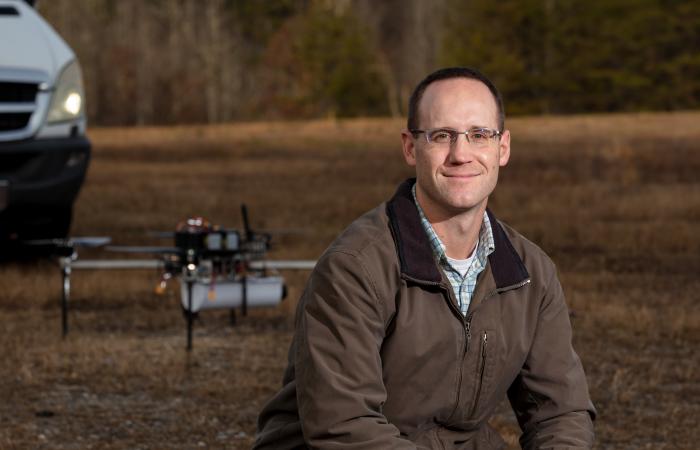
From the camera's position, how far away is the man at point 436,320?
3.32 meters

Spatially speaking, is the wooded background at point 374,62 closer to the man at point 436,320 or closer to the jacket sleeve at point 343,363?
the man at point 436,320

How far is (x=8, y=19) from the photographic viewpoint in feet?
32.6

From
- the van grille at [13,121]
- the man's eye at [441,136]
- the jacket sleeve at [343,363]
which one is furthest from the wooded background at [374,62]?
the jacket sleeve at [343,363]

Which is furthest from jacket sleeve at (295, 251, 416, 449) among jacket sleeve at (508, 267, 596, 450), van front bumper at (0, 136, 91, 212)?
van front bumper at (0, 136, 91, 212)

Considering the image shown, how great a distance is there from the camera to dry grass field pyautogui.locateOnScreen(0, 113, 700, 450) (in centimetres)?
662

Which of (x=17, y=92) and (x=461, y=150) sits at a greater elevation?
(x=461, y=150)

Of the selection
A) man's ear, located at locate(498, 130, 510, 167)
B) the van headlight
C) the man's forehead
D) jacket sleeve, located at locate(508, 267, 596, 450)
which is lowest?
jacket sleeve, located at locate(508, 267, 596, 450)

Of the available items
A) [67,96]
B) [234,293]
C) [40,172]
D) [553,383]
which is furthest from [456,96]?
[67,96]

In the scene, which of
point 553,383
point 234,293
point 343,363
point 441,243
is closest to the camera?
point 343,363

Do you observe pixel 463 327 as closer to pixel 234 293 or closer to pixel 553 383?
pixel 553 383

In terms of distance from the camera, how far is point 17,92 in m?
9.96

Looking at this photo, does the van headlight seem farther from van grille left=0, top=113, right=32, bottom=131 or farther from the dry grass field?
the dry grass field

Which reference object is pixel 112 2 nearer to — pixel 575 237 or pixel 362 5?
pixel 362 5

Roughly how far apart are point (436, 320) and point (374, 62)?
58.0 m
